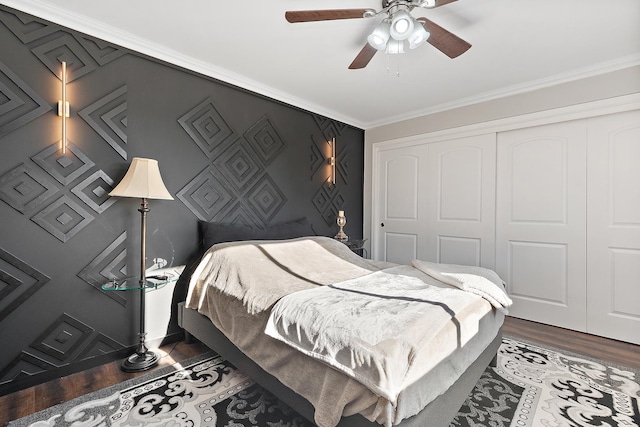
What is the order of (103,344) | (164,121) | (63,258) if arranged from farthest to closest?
1. (164,121)
2. (103,344)
3. (63,258)

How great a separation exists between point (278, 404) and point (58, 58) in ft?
8.61

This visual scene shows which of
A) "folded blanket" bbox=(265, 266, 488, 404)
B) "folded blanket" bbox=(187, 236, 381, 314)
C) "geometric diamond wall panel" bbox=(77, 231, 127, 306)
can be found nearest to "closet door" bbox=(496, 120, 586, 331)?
"folded blanket" bbox=(187, 236, 381, 314)

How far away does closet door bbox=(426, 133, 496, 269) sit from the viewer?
11.2 ft

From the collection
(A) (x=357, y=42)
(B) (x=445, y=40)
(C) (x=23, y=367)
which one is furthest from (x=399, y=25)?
(C) (x=23, y=367)

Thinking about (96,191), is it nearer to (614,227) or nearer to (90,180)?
(90,180)

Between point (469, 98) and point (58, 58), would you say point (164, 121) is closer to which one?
point (58, 58)

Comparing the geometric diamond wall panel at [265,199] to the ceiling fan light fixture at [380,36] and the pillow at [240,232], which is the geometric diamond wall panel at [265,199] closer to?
the pillow at [240,232]

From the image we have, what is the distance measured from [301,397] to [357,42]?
2448 mm

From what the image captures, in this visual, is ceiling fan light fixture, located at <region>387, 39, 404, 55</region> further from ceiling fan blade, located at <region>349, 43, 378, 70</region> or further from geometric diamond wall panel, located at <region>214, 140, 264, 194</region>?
geometric diamond wall panel, located at <region>214, 140, 264, 194</region>

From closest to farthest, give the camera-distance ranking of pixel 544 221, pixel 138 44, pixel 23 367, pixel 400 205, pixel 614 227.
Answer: pixel 23 367
pixel 138 44
pixel 614 227
pixel 544 221
pixel 400 205

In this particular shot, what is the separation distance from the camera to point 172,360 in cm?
223

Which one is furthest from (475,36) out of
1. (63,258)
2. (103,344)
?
(103,344)

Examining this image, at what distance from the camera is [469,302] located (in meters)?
1.56

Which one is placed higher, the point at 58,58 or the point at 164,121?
the point at 58,58
